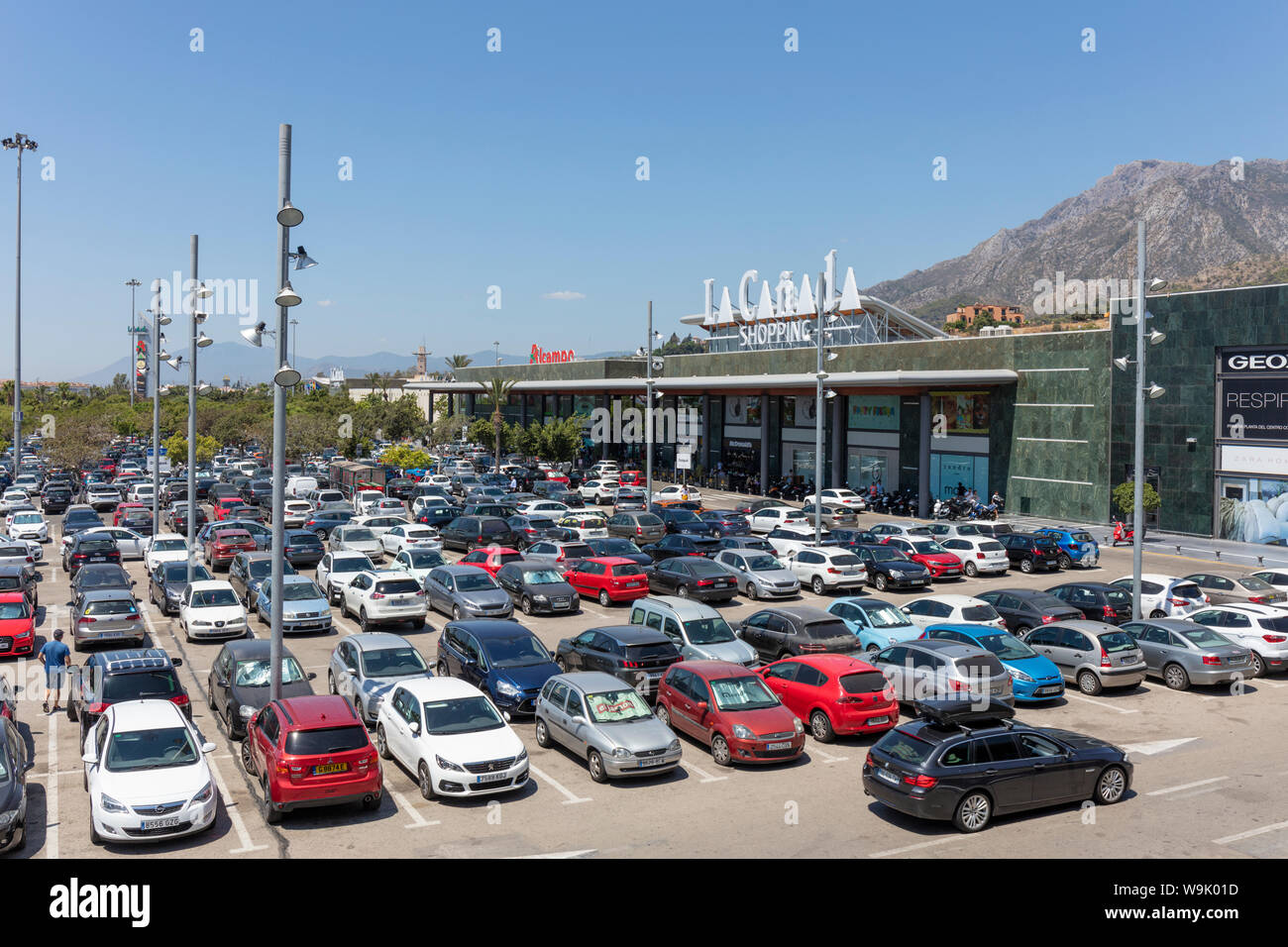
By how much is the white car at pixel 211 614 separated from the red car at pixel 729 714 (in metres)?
12.4

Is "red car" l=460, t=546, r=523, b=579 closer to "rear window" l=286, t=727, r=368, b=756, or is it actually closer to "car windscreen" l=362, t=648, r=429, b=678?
"car windscreen" l=362, t=648, r=429, b=678

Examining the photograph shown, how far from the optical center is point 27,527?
42.2 meters

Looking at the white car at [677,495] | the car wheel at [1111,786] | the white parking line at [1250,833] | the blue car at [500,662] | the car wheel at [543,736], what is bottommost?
the car wheel at [543,736]

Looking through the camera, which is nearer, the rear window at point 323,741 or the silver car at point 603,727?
the rear window at point 323,741

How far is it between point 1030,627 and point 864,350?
121ft

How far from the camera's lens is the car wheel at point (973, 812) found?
13008 mm

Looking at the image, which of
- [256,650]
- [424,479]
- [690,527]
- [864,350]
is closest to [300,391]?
[424,479]

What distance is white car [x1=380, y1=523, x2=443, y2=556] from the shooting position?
121 ft

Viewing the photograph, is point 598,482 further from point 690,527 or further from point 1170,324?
point 1170,324

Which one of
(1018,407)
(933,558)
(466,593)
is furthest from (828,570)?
(1018,407)

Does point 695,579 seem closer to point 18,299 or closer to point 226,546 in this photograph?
point 226,546

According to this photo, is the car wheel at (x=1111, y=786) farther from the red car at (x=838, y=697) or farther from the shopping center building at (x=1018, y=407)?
the shopping center building at (x=1018, y=407)

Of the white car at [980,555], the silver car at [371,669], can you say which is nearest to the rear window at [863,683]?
the silver car at [371,669]

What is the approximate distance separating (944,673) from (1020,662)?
240cm
